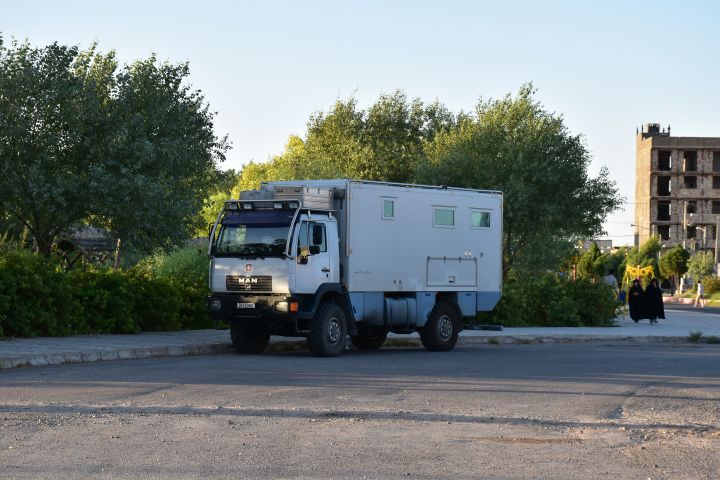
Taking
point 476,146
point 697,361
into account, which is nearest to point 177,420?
point 697,361

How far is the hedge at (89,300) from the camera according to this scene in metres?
21.6

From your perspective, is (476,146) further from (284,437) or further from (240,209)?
(284,437)

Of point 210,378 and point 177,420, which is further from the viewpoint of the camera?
point 210,378

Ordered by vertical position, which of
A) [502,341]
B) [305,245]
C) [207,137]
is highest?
[207,137]

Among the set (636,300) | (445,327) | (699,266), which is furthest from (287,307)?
(699,266)

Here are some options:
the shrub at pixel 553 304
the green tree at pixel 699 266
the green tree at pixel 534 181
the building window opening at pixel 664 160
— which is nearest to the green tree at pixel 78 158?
the shrub at pixel 553 304

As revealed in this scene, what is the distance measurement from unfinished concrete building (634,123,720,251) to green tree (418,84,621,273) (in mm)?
95544

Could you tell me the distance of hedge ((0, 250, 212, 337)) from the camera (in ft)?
70.8

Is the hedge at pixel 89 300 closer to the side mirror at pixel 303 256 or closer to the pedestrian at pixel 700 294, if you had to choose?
the side mirror at pixel 303 256

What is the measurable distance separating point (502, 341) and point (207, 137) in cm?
1226

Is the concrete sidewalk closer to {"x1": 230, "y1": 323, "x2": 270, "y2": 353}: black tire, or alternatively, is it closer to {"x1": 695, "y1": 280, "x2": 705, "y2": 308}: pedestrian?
{"x1": 230, "y1": 323, "x2": 270, "y2": 353}: black tire

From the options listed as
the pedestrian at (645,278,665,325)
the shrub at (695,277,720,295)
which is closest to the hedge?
the pedestrian at (645,278,665,325)

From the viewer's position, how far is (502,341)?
2703 centimetres

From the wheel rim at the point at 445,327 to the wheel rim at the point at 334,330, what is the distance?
309 cm
